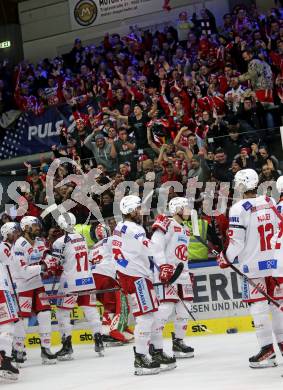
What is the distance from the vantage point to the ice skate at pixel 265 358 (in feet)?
A: 28.3

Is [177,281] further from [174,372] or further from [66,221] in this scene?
[66,221]

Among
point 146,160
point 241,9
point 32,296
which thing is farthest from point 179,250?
point 241,9

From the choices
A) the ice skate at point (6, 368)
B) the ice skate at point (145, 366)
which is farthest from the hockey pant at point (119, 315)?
the ice skate at point (145, 366)

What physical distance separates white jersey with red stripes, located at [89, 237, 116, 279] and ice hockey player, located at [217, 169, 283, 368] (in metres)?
4.21

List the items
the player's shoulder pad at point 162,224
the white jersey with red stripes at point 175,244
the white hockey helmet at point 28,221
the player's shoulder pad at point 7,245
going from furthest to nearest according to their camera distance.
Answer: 1. the white hockey helmet at point 28,221
2. the player's shoulder pad at point 7,245
3. the white jersey with red stripes at point 175,244
4. the player's shoulder pad at point 162,224

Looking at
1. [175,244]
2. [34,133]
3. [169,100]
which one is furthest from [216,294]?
[34,133]

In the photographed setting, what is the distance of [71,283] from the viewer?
38.7ft

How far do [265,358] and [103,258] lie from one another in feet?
15.2

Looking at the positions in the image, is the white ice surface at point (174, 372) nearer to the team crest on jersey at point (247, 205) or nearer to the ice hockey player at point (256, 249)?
the ice hockey player at point (256, 249)

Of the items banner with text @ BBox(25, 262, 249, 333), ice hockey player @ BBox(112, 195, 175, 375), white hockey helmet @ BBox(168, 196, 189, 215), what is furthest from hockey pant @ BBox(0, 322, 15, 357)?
banner with text @ BBox(25, 262, 249, 333)

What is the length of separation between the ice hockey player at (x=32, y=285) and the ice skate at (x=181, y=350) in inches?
69.1

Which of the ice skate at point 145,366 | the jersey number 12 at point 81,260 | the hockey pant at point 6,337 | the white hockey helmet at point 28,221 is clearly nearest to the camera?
the ice skate at point 145,366

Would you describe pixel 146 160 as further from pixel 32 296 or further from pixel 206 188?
pixel 32 296

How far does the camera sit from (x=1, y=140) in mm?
22047
